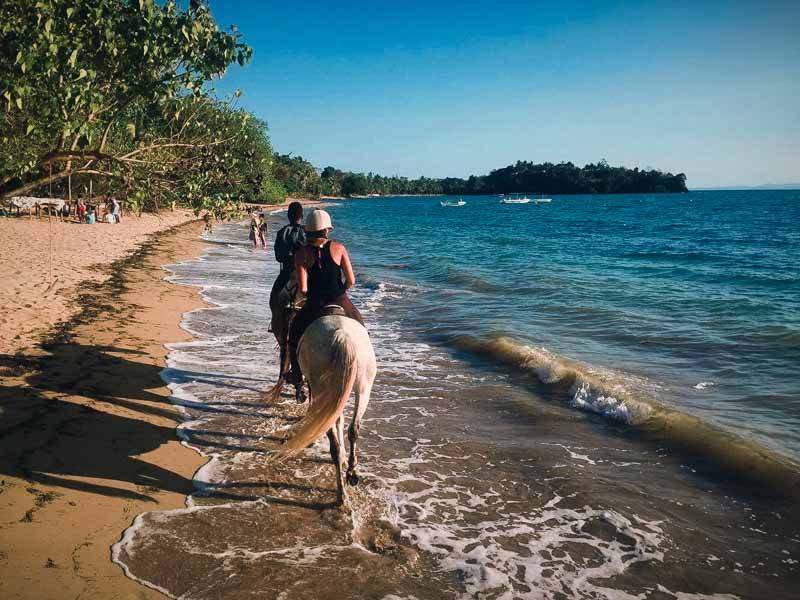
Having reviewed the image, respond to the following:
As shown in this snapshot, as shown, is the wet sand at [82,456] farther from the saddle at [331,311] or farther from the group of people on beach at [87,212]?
the group of people on beach at [87,212]

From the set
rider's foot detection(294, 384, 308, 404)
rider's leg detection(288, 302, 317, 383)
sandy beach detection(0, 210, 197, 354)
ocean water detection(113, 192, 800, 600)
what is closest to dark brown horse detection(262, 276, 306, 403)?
rider's foot detection(294, 384, 308, 404)

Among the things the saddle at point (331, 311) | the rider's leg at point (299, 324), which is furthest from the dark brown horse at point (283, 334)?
the saddle at point (331, 311)

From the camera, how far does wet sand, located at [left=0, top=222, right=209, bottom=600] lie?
3740mm

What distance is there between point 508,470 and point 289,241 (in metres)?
4.14

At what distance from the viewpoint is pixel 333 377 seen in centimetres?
483

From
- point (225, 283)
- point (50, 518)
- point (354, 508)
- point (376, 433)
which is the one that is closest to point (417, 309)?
point (225, 283)

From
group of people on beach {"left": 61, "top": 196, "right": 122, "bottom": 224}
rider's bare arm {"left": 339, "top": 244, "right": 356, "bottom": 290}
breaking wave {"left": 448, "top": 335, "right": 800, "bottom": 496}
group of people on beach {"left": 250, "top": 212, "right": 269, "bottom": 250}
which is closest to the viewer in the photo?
rider's bare arm {"left": 339, "top": 244, "right": 356, "bottom": 290}

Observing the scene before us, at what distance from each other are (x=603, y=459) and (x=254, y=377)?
5.29 meters

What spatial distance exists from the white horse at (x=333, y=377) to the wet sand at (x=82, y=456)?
142 cm

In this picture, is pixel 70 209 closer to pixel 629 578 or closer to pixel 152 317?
pixel 152 317

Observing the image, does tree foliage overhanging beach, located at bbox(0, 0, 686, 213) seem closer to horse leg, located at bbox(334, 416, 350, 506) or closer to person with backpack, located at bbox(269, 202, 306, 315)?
person with backpack, located at bbox(269, 202, 306, 315)

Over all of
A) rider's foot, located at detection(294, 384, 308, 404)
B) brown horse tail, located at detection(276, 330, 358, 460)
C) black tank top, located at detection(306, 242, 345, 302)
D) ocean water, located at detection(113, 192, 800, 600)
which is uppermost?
black tank top, located at detection(306, 242, 345, 302)

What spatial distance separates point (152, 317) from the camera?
460 inches

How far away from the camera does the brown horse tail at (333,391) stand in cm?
480
